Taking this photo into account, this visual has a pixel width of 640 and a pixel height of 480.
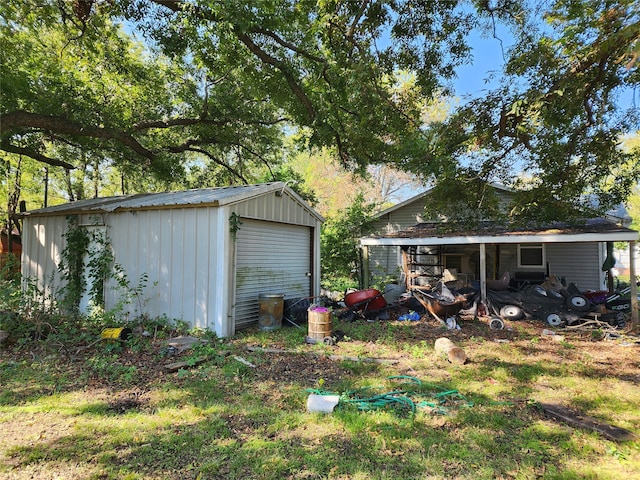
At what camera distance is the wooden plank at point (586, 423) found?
10.8 ft

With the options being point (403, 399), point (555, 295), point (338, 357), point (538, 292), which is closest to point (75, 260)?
point (338, 357)

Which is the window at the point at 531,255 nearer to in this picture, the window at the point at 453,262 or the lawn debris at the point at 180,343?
the window at the point at 453,262

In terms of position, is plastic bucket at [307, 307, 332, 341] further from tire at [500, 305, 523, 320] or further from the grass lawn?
tire at [500, 305, 523, 320]

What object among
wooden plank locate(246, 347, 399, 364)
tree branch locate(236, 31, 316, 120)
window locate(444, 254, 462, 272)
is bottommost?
wooden plank locate(246, 347, 399, 364)

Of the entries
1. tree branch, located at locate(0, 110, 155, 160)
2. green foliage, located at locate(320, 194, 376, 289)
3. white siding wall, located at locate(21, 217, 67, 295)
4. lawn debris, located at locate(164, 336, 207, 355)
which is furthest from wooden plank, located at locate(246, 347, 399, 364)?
green foliage, located at locate(320, 194, 376, 289)

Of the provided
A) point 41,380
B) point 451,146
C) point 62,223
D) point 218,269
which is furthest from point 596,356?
point 62,223

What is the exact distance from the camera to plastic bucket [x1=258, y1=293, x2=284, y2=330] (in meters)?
7.70

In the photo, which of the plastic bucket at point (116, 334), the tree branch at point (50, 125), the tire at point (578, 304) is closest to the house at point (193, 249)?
the plastic bucket at point (116, 334)

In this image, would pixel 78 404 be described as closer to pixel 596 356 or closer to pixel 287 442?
pixel 287 442

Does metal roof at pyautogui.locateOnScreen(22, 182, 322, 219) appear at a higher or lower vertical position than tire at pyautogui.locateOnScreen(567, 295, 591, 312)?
higher

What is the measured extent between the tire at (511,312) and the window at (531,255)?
542cm

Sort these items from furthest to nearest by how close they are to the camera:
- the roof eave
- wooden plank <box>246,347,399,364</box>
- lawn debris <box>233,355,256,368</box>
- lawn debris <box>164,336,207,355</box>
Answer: the roof eave → lawn debris <box>164,336,207,355</box> → wooden plank <box>246,347,399,364</box> → lawn debris <box>233,355,256,368</box>

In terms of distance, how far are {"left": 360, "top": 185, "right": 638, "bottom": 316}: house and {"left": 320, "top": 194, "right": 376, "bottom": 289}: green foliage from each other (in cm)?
74

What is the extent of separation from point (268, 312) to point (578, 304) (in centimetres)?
683
